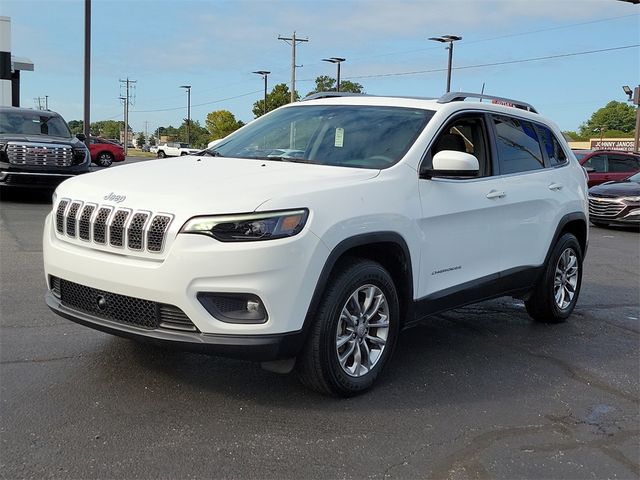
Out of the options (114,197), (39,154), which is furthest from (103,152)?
(114,197)

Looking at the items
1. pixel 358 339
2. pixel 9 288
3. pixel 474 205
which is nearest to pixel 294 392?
pixel 358 339

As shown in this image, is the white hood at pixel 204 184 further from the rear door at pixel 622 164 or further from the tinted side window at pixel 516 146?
the rear door at pixel 622 164

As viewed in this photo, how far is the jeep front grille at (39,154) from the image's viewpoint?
1247 cm

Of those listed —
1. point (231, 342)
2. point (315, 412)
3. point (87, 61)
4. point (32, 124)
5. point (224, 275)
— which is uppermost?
point (87, 61)

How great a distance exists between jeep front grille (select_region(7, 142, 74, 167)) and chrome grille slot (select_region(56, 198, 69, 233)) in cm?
965

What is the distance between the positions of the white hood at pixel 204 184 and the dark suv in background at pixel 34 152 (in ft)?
30.7

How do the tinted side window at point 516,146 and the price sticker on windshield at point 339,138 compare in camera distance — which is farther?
the tinted side window at point 516,146

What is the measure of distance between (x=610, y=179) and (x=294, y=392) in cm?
1669

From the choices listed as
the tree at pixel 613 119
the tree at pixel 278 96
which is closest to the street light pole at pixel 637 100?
the tree at pixel 278 96

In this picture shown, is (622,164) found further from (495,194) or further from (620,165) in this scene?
(495,194)

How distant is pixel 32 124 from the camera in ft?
45.2

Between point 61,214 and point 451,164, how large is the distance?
2.39 metres

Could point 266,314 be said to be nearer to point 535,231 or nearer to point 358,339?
point 358,339

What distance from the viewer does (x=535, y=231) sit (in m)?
5.40
